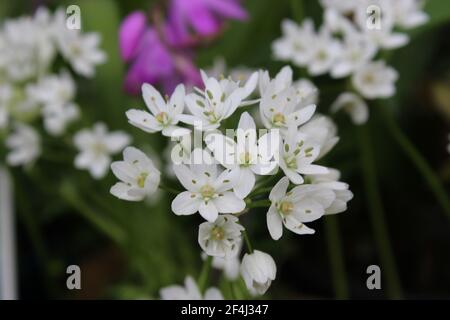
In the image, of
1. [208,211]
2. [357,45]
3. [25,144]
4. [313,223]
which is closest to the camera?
[208,211]

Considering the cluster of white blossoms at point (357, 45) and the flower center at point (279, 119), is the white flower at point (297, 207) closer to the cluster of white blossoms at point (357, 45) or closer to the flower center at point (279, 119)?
the flower center at point (279, 119)

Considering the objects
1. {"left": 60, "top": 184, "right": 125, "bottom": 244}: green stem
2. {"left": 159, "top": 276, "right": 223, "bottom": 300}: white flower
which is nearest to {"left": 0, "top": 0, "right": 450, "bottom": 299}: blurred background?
{"left": 60, "top": 184, "right": 125, "bottom": 244}: green stem

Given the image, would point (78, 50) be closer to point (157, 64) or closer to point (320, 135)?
point (157, 64)

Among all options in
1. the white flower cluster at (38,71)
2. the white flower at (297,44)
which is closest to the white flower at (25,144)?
the white flower cluster at (38,71)

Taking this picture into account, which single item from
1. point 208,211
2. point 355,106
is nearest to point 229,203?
point 208,211

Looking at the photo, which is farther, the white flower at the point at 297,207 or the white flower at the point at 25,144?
the white flower at the point at 25,144

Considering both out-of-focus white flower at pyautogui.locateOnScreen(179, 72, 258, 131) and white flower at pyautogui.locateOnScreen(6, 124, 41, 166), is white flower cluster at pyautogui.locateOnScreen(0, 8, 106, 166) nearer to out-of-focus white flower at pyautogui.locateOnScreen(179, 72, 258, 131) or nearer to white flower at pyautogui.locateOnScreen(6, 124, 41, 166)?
white flower at pyautogui.locateOnScreen(6, 124, 41, 166)
